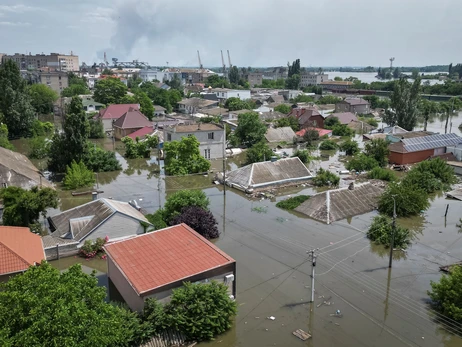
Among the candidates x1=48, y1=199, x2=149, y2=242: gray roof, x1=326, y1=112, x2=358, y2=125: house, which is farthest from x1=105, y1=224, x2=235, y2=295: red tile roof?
x1=326, y1=112, x2=358, y2=125: house

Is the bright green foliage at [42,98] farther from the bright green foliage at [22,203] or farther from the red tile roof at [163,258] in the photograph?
the red tile roof at [163,258]

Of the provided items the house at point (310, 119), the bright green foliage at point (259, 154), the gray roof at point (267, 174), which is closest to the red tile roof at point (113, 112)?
the house at point (310, 119)

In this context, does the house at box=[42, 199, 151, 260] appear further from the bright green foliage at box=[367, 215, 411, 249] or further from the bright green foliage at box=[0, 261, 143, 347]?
the bright green foliage at box=[367, 215, 411, 249]

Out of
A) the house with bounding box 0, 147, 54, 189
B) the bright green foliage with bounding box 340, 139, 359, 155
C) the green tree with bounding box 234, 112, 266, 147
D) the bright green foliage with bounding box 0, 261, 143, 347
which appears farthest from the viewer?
the green tree with bounding box 234, 112, 266, 147

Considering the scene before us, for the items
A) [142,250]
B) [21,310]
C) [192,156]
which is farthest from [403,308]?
[192,156]

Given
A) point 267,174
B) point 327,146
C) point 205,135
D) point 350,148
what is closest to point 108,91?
point 205,135

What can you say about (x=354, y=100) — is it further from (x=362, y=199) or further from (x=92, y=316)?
(x=92, y=316)

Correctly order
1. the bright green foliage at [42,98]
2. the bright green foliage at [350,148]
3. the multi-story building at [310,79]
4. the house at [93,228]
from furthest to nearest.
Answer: the multi-story building at [310,79]
the bright green foliage at [42,98]
the bright green foliage at [350,148]
the house at [93,228]

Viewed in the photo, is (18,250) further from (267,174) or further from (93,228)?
(267,174)
